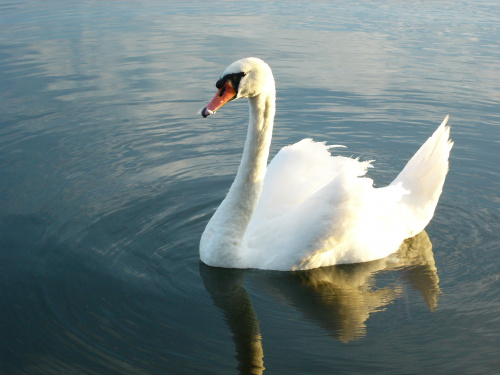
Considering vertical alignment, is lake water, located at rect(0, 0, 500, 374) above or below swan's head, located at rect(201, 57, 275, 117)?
below

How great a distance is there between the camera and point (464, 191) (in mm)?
8062

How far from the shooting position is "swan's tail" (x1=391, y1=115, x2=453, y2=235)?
7082mm

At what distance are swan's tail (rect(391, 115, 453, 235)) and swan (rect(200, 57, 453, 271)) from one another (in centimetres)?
4

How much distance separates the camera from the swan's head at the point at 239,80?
5.54 m

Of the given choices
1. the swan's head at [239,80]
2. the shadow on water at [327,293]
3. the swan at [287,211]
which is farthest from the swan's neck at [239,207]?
the swan's head at [239,80]

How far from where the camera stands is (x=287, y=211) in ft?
21.8

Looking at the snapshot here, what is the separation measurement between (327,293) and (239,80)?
2.15 meters

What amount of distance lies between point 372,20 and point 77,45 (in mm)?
8202

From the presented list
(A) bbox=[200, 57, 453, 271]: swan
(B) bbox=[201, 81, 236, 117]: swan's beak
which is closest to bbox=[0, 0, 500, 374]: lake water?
(A) bbox=[200, 57, 453, 271]: swan

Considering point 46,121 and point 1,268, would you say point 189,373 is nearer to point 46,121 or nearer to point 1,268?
point 1,268

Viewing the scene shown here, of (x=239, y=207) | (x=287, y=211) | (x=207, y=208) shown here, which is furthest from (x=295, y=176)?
(x=207, y=208)

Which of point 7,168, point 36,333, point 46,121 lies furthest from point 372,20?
point 36,333

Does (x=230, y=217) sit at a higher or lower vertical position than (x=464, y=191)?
higher

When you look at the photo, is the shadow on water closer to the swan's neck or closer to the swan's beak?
Answer: the swan's neck
